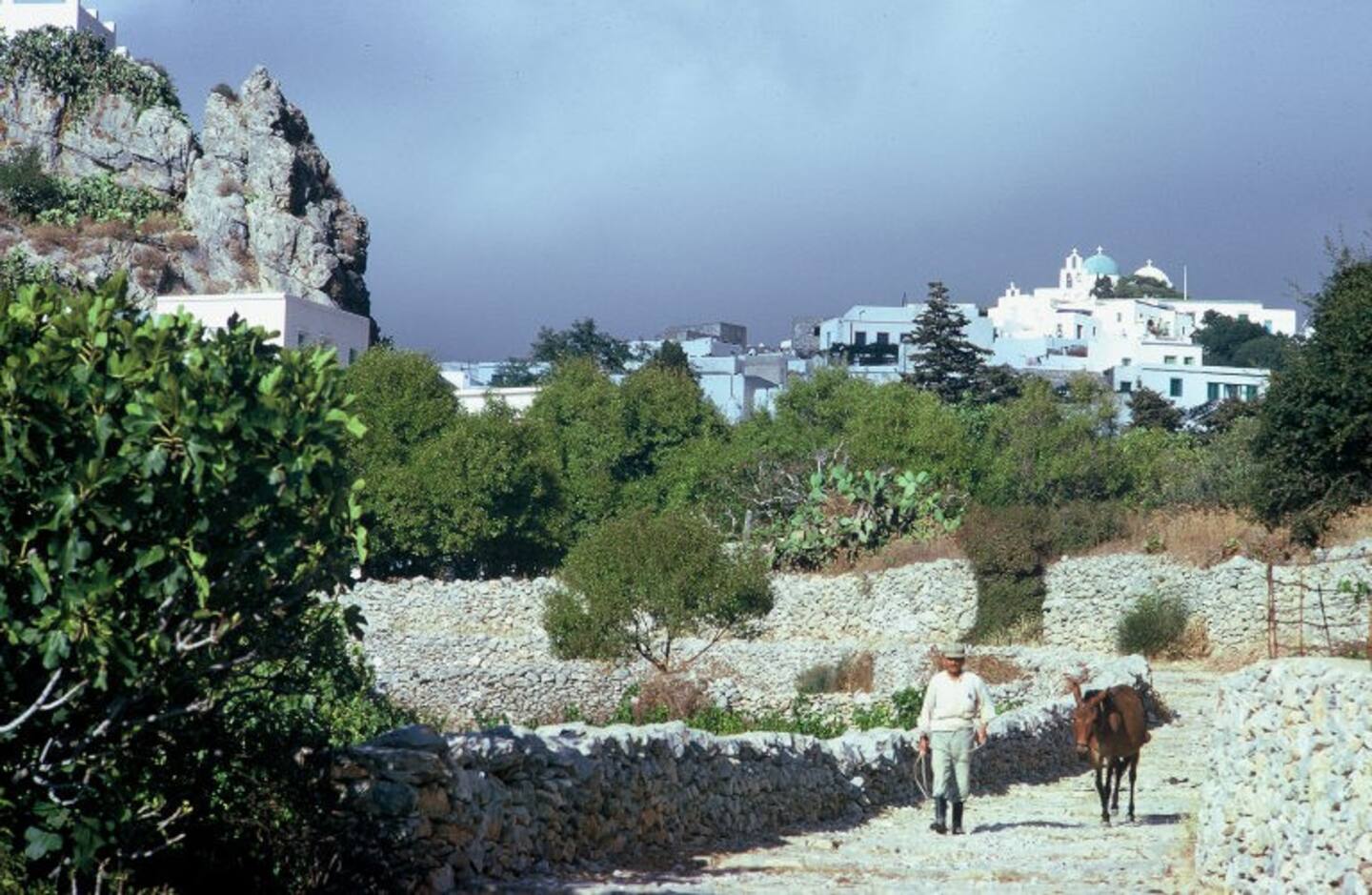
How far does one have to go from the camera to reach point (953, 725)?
53.0ft

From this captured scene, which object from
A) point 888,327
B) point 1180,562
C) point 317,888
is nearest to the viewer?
point 317,888

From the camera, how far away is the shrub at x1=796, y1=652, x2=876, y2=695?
127 ft

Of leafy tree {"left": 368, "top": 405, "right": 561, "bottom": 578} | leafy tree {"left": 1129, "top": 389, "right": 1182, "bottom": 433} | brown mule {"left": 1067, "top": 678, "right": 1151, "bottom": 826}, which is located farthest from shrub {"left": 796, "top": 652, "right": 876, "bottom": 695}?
leafy tree {"left": 1129, "top": 389, "right": 1182, "bottom": 433}

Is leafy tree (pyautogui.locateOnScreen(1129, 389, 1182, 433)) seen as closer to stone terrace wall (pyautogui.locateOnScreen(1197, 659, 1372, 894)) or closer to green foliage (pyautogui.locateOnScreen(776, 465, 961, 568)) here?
green foliage (pyautogui.locateOnScreen(776, 465, 961, 568))

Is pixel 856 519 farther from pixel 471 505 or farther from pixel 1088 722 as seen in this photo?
pixel 1088 722

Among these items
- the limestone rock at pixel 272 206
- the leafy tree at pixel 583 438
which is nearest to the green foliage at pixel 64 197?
the limestone rock at pixel 272 206

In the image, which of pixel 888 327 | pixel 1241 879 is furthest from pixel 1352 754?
pixel 888 327

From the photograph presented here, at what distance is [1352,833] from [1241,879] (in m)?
1.76

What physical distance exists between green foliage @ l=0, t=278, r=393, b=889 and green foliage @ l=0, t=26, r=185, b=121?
335 ft

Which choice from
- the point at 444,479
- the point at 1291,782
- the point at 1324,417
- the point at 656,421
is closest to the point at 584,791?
the point at 1291,782

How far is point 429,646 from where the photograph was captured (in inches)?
1793

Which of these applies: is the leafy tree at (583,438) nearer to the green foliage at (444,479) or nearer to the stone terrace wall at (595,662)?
the green foliage at (444,479)

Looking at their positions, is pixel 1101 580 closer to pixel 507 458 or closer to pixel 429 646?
pixel 429 646

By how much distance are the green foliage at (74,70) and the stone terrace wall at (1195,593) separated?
7542cm
